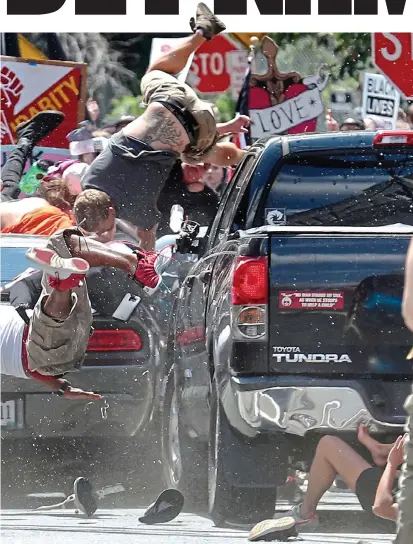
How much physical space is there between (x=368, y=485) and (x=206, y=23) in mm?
5109

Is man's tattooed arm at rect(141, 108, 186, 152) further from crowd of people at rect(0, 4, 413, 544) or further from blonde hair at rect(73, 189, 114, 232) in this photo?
blonde hair at rect(73, 189, 114, 232)

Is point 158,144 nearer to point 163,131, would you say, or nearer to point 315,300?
point 163,131

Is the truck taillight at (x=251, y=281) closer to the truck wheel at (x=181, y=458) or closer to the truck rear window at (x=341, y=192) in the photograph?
the truck rear window at (x=341, y=192)

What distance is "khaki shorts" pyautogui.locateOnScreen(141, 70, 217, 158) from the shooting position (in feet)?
34.8

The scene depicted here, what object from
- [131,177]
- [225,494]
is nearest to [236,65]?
[131,177]

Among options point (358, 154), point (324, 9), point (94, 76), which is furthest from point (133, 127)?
point (94, 76)

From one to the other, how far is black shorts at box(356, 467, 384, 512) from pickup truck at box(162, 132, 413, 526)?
0.17 meters

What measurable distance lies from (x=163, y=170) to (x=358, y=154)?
3.80 m

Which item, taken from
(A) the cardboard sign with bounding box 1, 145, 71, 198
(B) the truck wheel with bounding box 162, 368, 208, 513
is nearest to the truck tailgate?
(B) the truck wheel with bounding box 162, 368, 208, 513

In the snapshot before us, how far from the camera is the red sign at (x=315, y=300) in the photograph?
20.8 ft

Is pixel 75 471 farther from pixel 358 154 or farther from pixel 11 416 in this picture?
pixel 358 154

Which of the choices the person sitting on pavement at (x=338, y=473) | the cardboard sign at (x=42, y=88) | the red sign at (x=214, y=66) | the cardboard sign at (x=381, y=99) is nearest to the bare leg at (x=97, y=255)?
the person sitting on pavement at (x=338, y=473)

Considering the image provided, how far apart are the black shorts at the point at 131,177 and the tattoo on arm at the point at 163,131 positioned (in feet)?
0.25

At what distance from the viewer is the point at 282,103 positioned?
45.6ft
